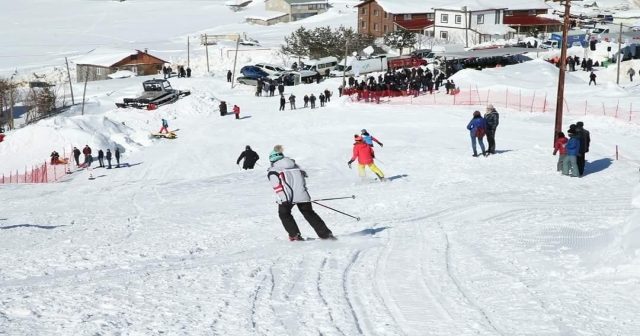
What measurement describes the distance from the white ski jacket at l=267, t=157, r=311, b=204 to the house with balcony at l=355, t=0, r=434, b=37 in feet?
245

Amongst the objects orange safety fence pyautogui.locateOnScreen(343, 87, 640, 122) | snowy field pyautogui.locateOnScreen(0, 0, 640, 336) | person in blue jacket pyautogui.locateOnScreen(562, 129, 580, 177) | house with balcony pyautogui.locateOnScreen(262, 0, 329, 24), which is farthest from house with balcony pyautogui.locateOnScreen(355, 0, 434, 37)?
person in blue jacket pyautogui.locateOnScreen(562, 129, 580, 177)

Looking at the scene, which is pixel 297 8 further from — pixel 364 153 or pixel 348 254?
pixel 348 254

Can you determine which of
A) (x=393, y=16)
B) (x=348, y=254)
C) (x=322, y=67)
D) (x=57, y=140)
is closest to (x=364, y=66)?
(x=322, y=67)

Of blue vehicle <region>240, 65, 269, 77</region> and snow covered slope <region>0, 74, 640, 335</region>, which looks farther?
blue vehicle <region>240, 65, 269, 77</region>

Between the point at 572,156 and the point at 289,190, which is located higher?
the point at 289,190

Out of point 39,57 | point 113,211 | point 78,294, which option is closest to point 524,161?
point 113,211

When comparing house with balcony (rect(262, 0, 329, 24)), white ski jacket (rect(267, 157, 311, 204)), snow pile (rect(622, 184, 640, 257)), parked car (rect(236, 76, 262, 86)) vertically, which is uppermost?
house with balcony (rect(262, 0, 329, 24))

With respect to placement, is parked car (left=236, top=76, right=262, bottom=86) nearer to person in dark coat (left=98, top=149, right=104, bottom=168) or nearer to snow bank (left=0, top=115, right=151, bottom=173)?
snow bank (left=0, top=115, right=151, bottom=173)

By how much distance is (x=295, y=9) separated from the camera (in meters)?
119

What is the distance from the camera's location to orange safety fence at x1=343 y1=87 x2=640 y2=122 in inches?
1272

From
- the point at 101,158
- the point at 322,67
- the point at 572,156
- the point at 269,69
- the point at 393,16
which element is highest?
the point at 393,16

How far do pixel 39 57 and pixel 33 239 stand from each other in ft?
286

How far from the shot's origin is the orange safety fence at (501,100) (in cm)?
3231

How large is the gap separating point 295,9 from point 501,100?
86.2 metres
